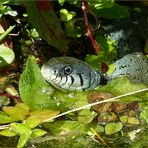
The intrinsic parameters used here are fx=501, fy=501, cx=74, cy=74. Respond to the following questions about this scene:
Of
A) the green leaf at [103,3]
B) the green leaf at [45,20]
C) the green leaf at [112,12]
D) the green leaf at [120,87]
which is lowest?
the green leaf at [120,87]

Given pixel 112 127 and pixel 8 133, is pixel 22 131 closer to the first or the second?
pixel 8 133

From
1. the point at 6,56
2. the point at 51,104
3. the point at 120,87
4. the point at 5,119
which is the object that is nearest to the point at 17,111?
the point at 5,119

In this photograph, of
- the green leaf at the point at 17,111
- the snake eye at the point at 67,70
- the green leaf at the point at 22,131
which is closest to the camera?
the green leaf at the point at 22,131

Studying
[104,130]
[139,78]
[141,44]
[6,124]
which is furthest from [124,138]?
[141,44]

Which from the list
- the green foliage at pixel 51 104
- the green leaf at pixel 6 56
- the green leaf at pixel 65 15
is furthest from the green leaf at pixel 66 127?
the green leaf at pixel 65 15

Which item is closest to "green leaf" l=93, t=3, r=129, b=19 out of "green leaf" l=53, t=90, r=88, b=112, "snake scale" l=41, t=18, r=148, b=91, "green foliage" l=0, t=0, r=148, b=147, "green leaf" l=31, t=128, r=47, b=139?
"green foliage" l=0, t=0, r=148, b=147

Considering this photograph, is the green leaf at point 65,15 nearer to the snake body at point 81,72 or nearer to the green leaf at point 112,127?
the snake body at point 81,72
